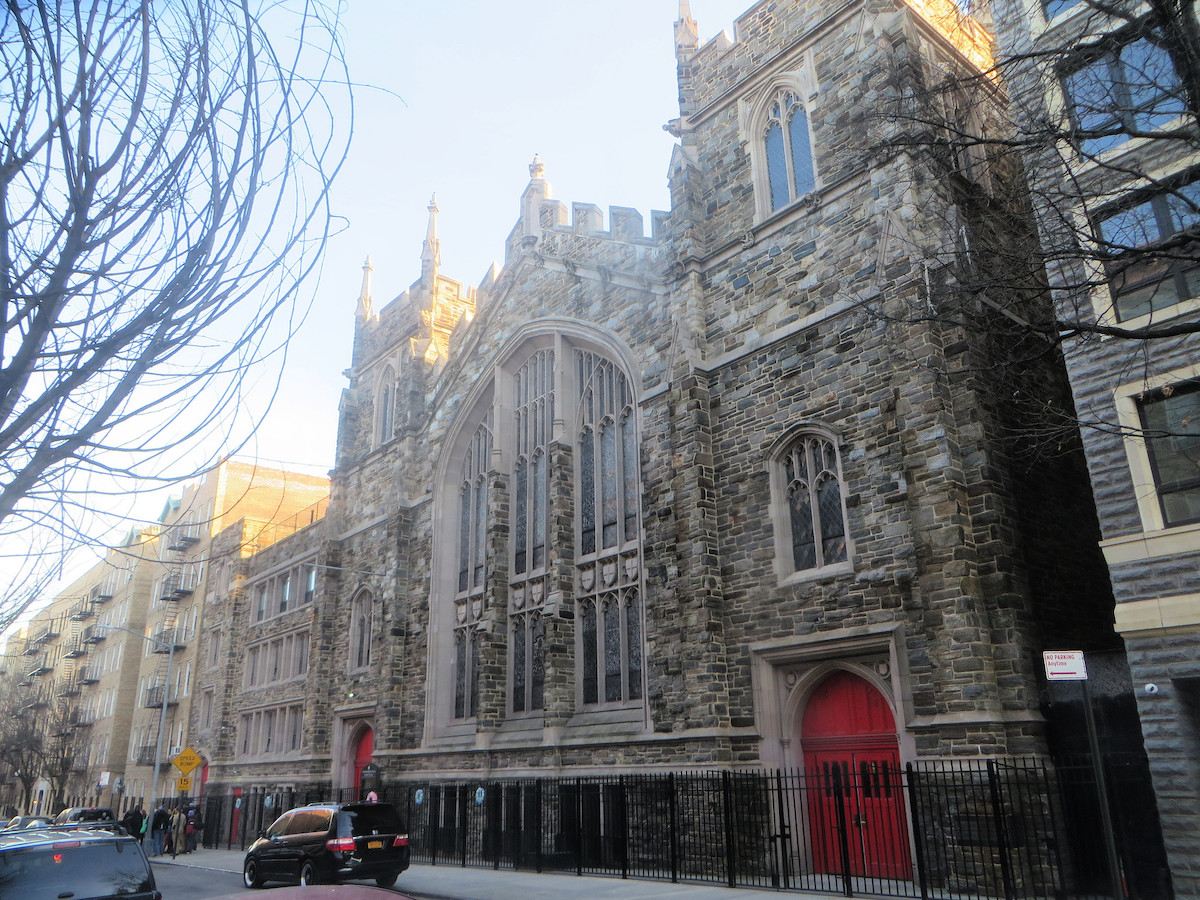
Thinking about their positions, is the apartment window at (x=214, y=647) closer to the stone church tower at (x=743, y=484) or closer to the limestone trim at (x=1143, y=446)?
the stone church tower at (x=743, y=484)

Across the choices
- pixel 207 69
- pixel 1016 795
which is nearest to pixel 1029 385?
pixel 1016 795

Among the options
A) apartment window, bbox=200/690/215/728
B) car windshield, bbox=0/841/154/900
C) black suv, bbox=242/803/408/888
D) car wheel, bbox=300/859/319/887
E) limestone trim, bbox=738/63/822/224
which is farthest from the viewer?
apartment window, bbox=200/690/215/728

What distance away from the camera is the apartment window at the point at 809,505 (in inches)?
605

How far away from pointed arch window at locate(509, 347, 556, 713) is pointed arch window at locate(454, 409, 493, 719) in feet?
3.37

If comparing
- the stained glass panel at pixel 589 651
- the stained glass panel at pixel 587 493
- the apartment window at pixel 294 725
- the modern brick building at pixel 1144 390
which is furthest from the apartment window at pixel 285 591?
the modern brick building at pixel 1144 390

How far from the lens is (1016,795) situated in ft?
40.0

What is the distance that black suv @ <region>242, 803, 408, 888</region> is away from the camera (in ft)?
50.8

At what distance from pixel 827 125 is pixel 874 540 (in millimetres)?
8062

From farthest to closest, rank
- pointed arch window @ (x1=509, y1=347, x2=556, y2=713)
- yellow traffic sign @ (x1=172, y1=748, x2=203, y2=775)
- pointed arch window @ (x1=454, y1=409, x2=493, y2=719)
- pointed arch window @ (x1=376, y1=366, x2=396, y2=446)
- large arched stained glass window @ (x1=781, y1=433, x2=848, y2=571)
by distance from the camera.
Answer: pointed arch window @ (x1=376, y1=366, x2=396, y2=446) < yellow traffic sign @ (x1=172, y1=748, x2=203, y2=775) < pointed arch window @ (x1=454, y1=409, x2=493, y2=719) < pointed arch window @ (x1=509, y1=347, x2=556, y2=713) < large arched stained glass window @ (x1=781, y1=433, x2=848, y2=571)

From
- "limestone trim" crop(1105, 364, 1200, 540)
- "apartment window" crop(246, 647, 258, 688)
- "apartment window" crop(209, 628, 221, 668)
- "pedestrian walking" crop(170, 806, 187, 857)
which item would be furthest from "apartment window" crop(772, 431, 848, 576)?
"apartment window" crop(209, 628, 221, 668)

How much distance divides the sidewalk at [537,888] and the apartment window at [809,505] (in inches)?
206

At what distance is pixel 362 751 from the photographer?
1101 inches

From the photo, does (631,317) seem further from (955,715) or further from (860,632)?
(955,715)

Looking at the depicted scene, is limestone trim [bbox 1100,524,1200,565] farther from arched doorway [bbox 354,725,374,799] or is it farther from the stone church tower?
arched doorway [bbox 354,725,374,799]
